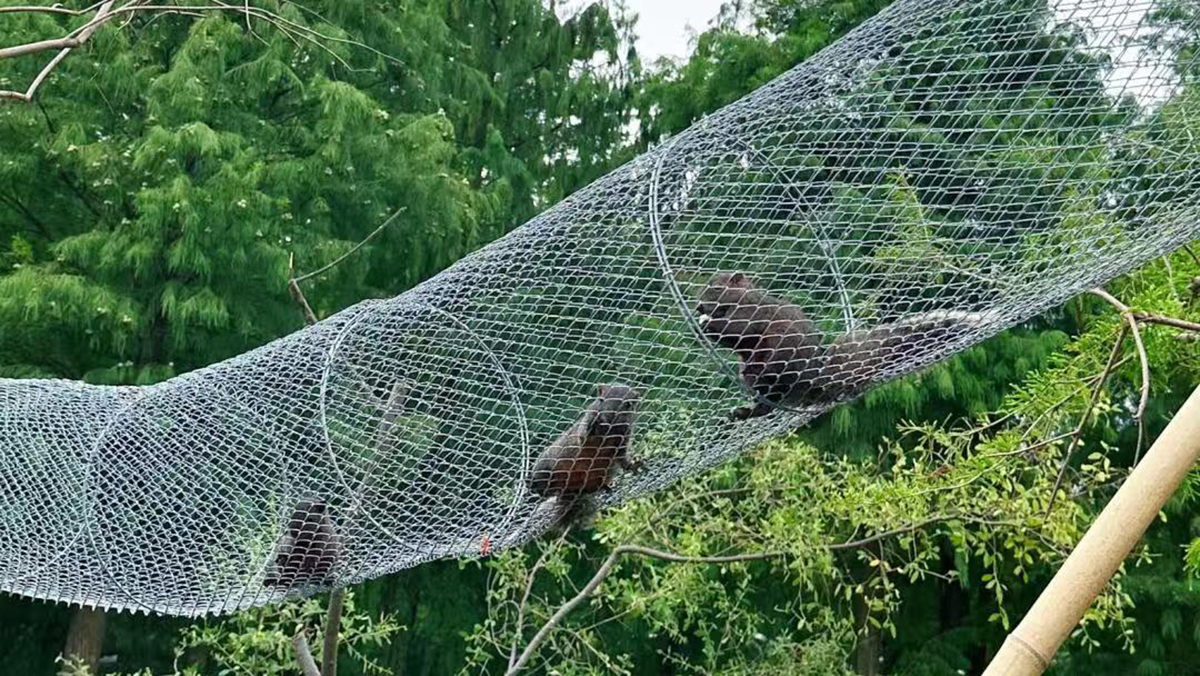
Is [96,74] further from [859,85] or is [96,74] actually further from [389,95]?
[859,85]

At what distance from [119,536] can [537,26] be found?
769cm

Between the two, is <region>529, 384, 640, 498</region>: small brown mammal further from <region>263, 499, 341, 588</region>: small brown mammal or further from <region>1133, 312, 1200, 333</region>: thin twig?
<region>1133, 312, 1200, 333</region>: thin twig

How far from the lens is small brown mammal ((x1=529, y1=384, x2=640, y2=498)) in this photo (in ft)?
8.63

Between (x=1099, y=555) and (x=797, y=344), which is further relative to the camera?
(x=797, y=344)

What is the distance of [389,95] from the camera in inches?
353

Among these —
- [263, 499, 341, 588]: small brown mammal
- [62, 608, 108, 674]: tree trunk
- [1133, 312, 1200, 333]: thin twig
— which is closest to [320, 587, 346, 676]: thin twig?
[263, 499, 341, 588]: small brown mammal

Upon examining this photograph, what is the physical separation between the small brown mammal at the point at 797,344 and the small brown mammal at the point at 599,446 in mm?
221

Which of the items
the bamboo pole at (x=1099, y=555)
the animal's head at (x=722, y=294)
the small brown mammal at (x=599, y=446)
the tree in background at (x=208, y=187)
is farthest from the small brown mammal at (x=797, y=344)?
the tree in background at (x=208, y=187)

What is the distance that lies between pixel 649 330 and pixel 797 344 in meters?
0.34

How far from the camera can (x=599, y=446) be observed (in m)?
2.66

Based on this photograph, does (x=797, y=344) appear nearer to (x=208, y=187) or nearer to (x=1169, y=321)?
(x=1169, y=321)

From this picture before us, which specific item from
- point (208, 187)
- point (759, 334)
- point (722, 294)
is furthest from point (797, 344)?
point (208, 187)

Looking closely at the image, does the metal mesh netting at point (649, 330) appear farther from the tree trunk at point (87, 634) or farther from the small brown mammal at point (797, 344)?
the tree trunk at point (87, 634)

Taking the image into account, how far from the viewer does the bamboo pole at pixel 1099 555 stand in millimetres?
1407
